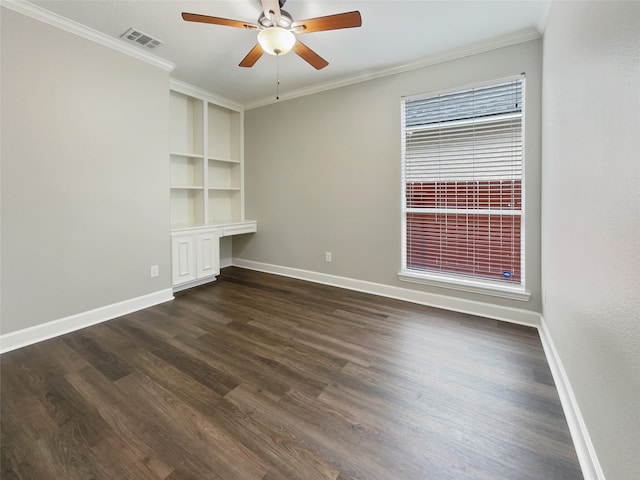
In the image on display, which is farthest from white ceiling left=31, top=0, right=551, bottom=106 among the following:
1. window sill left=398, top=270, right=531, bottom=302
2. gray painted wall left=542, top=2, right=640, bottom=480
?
window sill left=398, top=270, right=531, bottom=302

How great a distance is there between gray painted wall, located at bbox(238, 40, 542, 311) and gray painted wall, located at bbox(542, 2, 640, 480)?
856mm

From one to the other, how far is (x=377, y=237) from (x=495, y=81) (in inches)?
77.2

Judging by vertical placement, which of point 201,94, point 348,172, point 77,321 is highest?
point 201,94

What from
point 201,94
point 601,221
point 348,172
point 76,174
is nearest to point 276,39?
point 348,172

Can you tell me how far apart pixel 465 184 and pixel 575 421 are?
2.19 metres

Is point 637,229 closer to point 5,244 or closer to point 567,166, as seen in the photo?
point 567,166

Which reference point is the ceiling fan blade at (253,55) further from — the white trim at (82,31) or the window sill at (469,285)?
the window sill at (469,285)

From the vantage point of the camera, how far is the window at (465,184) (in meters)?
2.74

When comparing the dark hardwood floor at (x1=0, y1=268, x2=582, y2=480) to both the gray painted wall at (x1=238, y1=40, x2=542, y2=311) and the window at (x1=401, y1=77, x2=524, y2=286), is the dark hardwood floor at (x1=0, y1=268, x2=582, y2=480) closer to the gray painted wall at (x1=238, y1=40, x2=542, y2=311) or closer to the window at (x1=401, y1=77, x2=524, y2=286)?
the window at (x1=401, y1=77, x2=524, y2=286)

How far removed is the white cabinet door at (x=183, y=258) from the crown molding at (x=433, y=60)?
2.49 m

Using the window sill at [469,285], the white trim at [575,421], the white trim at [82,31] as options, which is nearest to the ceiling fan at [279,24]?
the white trim at [82,31]

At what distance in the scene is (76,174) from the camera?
257cm

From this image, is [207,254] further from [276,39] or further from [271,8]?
[271,8]

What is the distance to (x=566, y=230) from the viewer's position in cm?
168
